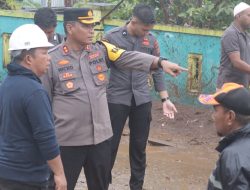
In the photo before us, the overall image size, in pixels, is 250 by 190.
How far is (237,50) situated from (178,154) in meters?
1.99

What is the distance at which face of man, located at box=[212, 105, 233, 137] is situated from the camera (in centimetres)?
327

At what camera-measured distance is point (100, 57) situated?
4.84m

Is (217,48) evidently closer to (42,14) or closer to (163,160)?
(163,160)

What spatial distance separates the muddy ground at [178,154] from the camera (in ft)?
22.6

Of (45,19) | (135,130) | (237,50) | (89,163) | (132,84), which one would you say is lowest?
(135,130)

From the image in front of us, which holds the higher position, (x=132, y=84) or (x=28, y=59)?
(x=28, y=59)

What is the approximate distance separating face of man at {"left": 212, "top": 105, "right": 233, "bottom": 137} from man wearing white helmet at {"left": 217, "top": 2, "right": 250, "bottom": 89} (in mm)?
3360

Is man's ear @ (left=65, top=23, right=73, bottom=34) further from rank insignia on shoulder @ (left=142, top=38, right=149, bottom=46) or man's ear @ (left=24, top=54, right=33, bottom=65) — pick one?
rank insignia on shoulder @ (left=142, top=38, right=149, bottom=46)

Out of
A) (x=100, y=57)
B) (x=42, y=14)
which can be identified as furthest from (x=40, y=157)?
(x=42, y=14)

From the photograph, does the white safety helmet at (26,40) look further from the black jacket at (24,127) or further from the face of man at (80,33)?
the face of man at (80,33)

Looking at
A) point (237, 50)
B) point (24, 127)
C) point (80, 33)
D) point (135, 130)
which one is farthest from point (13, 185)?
point (237, 50)

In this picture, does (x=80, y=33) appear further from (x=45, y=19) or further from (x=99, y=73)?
(x=45, y=19)

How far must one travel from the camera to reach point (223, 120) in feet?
10.8

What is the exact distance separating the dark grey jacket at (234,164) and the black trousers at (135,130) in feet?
8.86
